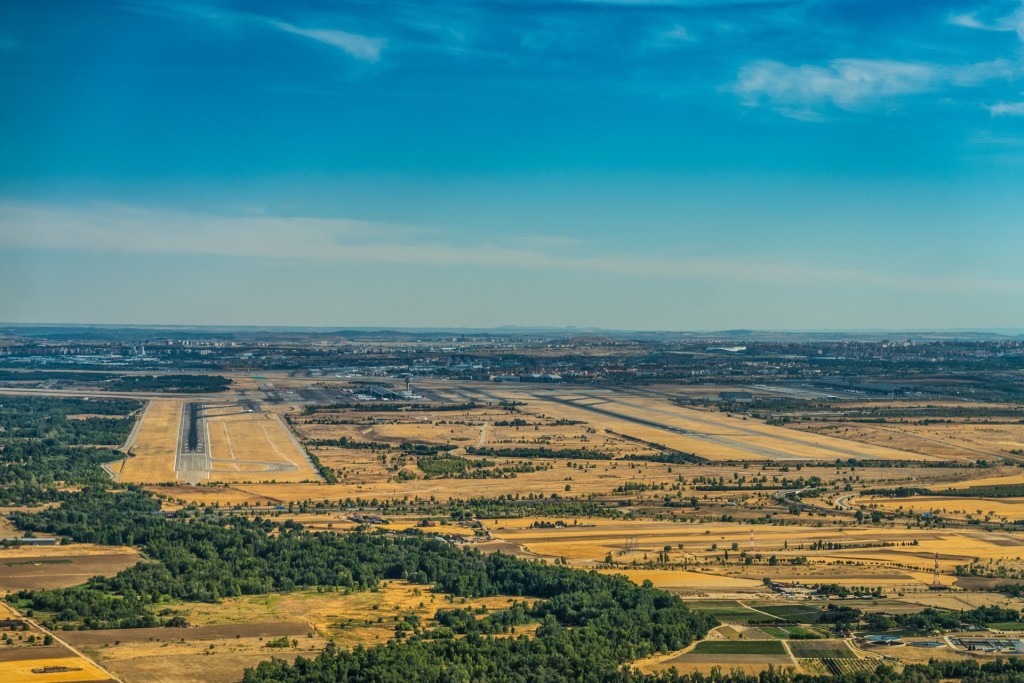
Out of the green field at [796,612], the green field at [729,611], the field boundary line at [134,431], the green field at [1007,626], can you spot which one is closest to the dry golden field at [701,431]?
the field boundary line at [134,431]

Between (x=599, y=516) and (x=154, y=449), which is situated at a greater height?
(x=154, y=449)

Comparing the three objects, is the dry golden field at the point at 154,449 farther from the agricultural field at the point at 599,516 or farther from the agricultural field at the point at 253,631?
the agricultural field at the point at 253,631

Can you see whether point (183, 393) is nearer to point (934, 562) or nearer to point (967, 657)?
point (934, 562)

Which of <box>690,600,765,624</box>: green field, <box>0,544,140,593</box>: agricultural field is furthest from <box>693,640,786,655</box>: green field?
<box>0,544,140,593</box>: agricultural field

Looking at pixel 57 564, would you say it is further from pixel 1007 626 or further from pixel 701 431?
pixel 701 431

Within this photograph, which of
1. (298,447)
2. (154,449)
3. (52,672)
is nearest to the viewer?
(52,672)

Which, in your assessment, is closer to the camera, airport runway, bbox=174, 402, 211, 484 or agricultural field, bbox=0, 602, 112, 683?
agricultural field, bbox=0, 602, 112, 683

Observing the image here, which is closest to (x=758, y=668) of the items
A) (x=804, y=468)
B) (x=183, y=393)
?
(x=804, y=468)

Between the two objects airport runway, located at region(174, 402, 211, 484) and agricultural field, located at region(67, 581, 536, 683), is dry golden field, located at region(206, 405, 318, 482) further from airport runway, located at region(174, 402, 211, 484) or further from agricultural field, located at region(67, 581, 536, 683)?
agricultural field, located at region(67, 581, 536, 683)

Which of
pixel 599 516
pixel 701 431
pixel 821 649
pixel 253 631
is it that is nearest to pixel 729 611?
pixel 821 649
